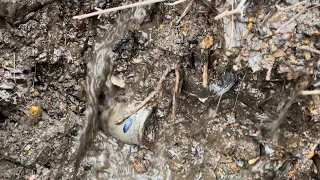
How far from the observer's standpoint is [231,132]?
2645mm

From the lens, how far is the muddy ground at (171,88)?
2.30 meters

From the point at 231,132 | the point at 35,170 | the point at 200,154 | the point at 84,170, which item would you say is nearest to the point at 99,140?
the point at 84,170

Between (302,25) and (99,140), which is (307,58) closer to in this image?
(302,25)

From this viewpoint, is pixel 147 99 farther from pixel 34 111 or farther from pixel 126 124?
pixel 34 111

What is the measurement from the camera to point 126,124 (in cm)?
252

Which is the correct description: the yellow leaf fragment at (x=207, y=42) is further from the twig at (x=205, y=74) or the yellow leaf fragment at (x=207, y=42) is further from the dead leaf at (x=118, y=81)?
the dead leaf at (x=118, y=81)

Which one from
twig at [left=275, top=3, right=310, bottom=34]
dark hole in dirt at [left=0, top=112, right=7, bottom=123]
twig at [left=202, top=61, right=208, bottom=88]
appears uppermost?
twig at [left=275, top=3, right=310, bottom=34]

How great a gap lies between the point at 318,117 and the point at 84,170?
4.98 ft

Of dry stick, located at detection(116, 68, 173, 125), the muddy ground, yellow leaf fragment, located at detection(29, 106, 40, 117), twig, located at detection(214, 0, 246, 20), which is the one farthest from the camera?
dry stick, located at detection(116, 68, 173, 125)

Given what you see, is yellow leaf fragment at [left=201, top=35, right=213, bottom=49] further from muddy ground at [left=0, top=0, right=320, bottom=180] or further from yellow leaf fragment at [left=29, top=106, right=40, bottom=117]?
yellow leaf fragment at [left=29, top=106, right=40, bottom=117]

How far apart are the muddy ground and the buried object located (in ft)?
0.23

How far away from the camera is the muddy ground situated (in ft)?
7.55

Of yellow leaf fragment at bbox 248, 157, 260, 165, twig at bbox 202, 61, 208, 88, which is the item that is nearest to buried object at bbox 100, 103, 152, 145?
twig at bbox 202, 61, 208, 88

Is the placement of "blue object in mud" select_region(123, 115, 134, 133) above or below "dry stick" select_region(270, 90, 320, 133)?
below
